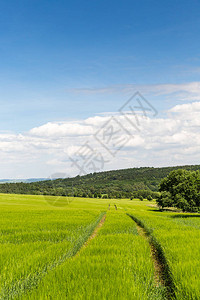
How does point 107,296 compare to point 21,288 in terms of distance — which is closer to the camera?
point 107,296

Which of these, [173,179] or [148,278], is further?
[173,179]

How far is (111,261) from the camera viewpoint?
8.03 metres

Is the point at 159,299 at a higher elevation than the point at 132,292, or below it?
below

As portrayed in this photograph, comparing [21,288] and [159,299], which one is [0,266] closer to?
[21,288]

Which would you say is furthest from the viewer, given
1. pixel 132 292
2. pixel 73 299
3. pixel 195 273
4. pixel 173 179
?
pixel 173 179

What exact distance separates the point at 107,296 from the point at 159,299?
184 centimetres

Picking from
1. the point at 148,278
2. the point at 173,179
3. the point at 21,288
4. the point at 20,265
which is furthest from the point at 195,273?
the point at 173,179

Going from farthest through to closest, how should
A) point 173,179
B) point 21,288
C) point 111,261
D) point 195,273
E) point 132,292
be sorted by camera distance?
point 173,179 → point 111,261 → point 195,273 → point 21,288 → point 132,292

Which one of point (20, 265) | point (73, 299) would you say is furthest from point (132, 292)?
point (20, 265)

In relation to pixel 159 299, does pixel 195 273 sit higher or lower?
higher

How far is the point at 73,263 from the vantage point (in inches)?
296

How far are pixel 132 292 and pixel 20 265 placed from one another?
3917 millimetres

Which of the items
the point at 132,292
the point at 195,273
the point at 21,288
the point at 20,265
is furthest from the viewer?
the point at 20,265

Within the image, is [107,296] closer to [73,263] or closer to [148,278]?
[148,278]
